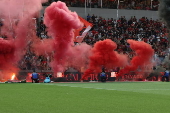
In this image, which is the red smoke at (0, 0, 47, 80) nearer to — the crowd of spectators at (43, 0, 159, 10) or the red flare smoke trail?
the red flare smoke trail

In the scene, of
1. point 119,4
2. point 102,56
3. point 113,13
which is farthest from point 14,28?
point 119,4

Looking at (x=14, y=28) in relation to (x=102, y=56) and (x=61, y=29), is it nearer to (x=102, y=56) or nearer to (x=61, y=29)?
(x=61, y=29)

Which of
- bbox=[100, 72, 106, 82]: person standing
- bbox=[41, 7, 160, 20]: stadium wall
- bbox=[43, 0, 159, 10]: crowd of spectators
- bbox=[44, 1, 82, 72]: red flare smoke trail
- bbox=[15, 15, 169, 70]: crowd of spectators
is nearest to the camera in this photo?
bbox=[100, 72, 106, 82]: person standing

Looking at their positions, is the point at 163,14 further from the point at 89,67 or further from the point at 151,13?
the point at 151,13

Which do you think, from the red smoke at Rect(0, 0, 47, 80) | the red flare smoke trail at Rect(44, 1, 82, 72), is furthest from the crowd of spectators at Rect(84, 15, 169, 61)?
the red smoke at Rect(0, 0, 47, 80)

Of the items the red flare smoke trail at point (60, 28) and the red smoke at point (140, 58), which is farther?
the red smoke at point (140, 58)

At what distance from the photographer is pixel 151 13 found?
5897 centimetres

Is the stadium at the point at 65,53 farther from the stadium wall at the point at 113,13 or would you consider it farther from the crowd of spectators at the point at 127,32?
the stadium wall at the point at 113,13

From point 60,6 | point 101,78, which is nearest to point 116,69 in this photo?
point 101,78

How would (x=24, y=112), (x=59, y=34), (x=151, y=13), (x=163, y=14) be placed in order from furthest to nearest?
1. (x=151, y=13)
2. (x=59, y=34)
3. (x=163, y=14)
4. (x=24, y=112)

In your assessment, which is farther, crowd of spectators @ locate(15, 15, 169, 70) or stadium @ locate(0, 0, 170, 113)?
crowd of spectators @ locate(15, 15, 169, 70)

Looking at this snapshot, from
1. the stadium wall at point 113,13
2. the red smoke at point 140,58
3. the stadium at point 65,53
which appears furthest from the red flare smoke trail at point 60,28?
the stadium wall at point 113,13

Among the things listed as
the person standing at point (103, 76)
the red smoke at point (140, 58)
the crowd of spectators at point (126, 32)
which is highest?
the crowd of spectators at point (126, 32)

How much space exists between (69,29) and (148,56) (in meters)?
9.10
